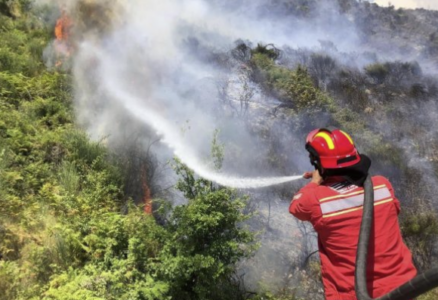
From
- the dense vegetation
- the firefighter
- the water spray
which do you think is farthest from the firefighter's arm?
the water spray

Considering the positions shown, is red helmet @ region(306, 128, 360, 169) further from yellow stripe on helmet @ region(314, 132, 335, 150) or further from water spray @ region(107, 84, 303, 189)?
water spray @ region(107, 84, 303, 189)

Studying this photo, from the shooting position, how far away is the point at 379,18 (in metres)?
14.9

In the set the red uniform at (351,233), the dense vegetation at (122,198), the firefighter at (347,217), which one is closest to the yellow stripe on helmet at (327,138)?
the firefighter at (347,217)

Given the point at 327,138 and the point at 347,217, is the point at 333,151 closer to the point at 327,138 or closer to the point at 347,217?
the point at 327,138

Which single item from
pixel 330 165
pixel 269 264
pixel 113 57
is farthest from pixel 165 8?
pixel 330 165

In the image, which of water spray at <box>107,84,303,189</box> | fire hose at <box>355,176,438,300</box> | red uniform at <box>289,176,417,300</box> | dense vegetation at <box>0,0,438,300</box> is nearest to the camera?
fire hose at <box>355,176,438,300</box>

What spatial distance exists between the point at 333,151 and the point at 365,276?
1.94ft

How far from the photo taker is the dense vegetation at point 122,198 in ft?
9.09

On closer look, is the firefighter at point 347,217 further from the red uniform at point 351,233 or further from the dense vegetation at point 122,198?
the dense vegetation at point 122,198

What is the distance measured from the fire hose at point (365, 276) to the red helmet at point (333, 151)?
14 cm

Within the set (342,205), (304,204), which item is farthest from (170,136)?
(342,205)

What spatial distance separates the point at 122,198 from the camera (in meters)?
4.25

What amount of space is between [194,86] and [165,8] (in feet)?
10.0

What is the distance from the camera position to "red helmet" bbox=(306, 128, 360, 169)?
1636mm
